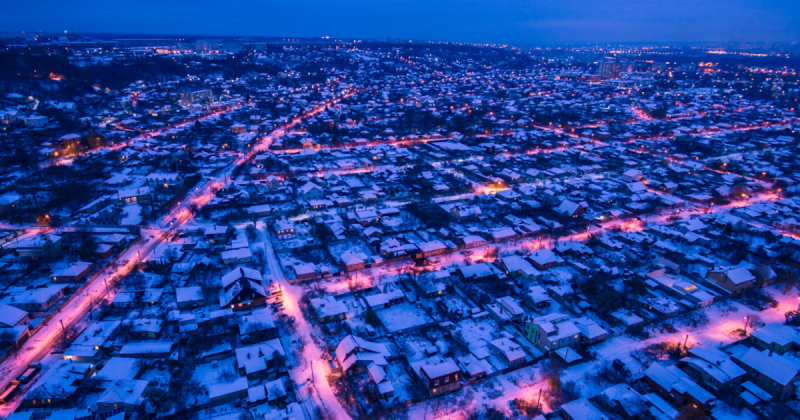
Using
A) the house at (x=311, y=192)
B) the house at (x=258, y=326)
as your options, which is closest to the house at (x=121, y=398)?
the house at (x=258, y=326)

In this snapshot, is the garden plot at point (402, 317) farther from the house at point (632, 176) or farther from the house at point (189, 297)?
the house at point (632, 176)

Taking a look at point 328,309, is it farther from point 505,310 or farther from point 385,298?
point 505,310

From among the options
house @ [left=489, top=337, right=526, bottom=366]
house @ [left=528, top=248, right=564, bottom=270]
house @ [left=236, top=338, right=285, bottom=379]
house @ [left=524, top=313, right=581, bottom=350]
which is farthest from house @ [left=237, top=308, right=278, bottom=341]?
house @ [left=528, top=248, right=564, bottom=270]

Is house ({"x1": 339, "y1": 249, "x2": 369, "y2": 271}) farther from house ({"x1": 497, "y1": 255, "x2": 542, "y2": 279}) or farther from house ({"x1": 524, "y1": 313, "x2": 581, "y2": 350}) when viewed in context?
house ({"x1": 524, "y1": 313, "x2": 581, "y2": 350})

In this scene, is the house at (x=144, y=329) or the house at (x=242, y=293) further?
the house at (x=242, y=293)

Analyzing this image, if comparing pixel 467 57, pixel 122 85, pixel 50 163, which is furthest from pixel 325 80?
pixel 467 57

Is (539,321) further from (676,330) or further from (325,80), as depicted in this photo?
(325,80)
